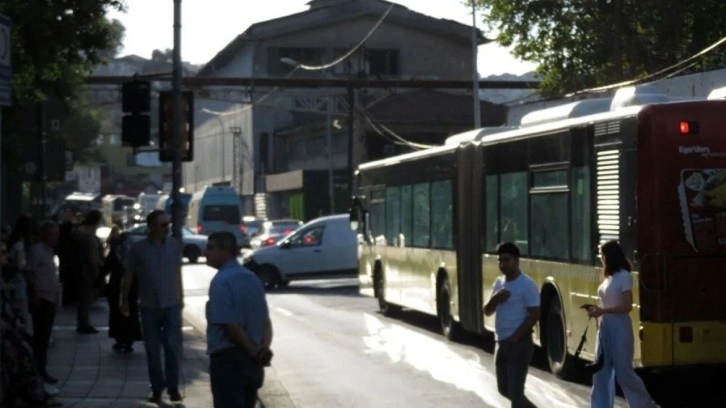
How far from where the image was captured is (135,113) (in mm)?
18375

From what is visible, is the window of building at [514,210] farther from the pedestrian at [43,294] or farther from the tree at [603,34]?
the tree at [603,34]

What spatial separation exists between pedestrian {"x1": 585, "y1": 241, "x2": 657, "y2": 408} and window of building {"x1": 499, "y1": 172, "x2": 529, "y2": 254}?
5.58 m

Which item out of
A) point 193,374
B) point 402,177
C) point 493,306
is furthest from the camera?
point 402,177

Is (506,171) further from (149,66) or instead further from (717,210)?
(149,66)

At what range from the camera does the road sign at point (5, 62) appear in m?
11.0

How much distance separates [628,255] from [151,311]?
4413 mm

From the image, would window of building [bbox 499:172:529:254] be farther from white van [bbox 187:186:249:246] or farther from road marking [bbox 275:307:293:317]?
white van [bbox 187:186:249:246]

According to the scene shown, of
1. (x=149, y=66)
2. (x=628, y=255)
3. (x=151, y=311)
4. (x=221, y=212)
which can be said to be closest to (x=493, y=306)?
(x=628, y=255)

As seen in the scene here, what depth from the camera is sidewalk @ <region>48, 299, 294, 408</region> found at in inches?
629

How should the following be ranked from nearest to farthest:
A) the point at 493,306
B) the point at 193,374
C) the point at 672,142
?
the point at 493,306, the point at 672,142, the point at 193,374

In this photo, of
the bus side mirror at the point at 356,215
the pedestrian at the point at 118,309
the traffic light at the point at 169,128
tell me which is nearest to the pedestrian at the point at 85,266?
the pedestrian at the point at 118,309

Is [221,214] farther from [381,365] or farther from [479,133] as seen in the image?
[381,365]

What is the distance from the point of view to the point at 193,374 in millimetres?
18688

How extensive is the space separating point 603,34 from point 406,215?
59.4ft
